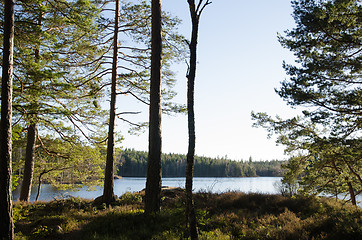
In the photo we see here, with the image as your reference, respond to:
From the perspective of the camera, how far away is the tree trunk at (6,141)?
5742 mm

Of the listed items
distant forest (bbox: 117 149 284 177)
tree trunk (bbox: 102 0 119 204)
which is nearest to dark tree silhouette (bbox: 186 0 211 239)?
tree trunk (bbox: 102 0 119 204)

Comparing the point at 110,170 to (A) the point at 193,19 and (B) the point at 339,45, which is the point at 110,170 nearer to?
(A) the point at 193,19

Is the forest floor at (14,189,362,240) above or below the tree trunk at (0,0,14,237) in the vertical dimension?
below

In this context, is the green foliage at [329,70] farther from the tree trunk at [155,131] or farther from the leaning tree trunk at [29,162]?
the leaning tree trunk at [29,162]

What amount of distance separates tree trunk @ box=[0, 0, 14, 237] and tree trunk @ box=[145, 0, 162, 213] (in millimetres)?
3769

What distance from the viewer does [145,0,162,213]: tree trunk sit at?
26.9 ft

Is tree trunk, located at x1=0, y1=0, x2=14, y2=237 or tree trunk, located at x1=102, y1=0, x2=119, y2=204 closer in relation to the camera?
tree trunk, located at x1=0, y1=0, x2=14, y2=237

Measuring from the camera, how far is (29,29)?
8.01 m

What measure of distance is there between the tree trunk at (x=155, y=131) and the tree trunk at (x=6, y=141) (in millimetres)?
3769

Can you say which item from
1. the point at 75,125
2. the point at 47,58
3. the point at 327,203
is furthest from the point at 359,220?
the point at 75,125

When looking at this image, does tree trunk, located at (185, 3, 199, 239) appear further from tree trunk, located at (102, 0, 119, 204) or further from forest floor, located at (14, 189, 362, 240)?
tree trunk, located at (102, 0, 119, 204)

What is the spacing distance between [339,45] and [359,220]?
6351 mm

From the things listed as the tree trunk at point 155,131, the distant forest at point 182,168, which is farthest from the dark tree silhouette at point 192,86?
the distant forest at point 182,168

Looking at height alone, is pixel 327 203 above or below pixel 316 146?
below
